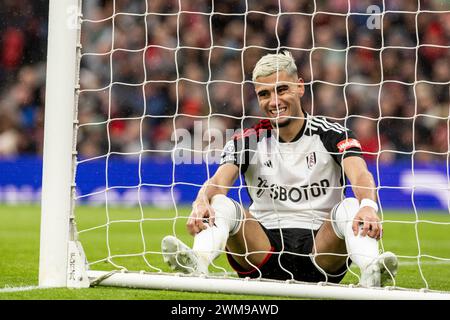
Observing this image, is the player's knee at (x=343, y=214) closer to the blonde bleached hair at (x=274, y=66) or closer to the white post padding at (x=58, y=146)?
the blonde bleached hair at (x=274, y=66)

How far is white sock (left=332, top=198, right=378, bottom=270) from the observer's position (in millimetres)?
4445

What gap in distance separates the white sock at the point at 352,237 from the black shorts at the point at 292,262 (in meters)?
0.34

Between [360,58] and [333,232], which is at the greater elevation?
[360,58]

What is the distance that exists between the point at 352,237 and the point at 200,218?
73 centimetres

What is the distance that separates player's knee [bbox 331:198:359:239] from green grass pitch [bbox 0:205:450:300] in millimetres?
376

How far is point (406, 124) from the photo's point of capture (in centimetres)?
1155

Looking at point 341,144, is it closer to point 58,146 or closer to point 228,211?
point 228,211

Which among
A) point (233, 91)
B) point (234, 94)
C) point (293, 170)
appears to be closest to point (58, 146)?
point (293, 170)

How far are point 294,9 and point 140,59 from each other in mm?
2056

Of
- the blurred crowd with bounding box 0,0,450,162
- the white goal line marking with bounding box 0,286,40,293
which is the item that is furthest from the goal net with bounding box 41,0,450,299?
the white goal line marking with bounding box 0,286,40,293

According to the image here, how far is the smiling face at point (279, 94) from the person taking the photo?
499cm
